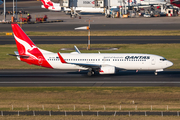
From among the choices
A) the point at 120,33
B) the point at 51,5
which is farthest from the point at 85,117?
the point at 51,5

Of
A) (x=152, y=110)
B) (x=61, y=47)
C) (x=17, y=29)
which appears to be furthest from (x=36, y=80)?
(x=61, y=47)

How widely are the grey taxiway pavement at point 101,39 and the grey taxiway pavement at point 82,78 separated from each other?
111ft

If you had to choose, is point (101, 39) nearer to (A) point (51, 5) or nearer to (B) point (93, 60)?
(B) point (93, 60)

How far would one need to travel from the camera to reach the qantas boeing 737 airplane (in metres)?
51.9

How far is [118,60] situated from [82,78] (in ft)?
22.0

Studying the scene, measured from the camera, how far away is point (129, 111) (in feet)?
106

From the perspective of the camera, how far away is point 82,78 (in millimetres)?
51625

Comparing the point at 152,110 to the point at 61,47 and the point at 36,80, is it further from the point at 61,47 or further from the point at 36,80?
the point at 61,47

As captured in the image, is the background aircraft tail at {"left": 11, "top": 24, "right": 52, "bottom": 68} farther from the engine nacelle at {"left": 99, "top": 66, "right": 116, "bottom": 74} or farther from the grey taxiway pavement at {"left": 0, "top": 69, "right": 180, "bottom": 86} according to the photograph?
the engine nacelle at {"left": 99, "top": 66, "right": 116, "bottom": 74}

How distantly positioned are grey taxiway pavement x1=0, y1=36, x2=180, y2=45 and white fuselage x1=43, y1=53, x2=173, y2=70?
3734 cm

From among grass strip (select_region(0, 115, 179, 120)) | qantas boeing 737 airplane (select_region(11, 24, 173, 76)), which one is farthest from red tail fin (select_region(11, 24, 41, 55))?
grass strip (select_region(0, 115, 179, 120))

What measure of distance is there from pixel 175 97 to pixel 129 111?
9.55 metres

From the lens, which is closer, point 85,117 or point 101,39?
point 85,117

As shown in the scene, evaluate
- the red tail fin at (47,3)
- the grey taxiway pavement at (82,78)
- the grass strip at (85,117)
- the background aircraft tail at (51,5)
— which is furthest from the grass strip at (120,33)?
the red tail fin at (47,3)
